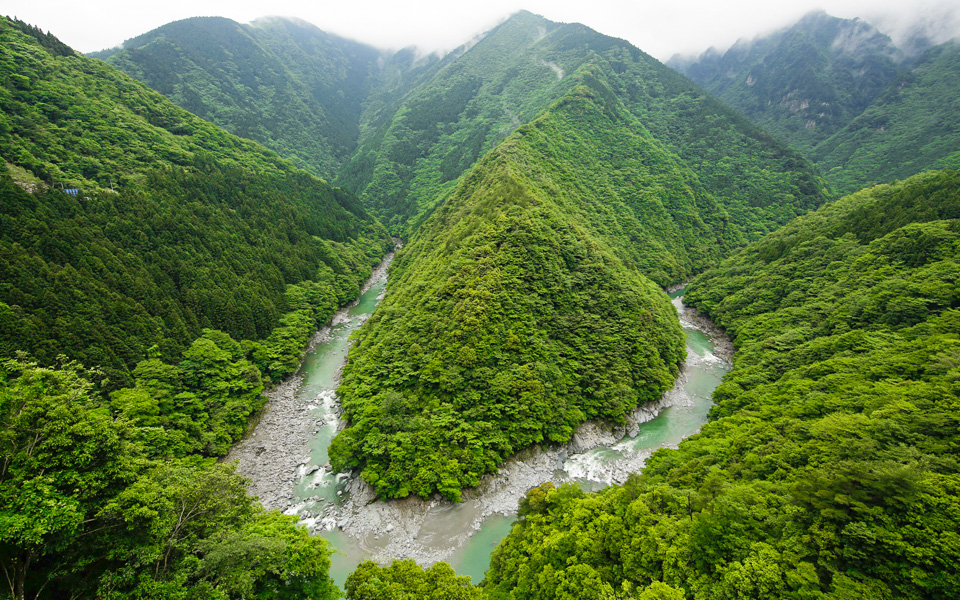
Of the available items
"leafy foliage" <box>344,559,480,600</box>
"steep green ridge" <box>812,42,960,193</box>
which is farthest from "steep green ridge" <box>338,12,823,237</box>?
"leafy foliage" <box>344,559,480,600</box>

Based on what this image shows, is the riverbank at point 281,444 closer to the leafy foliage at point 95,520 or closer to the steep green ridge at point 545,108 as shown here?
the leafy foliage at point 95,520

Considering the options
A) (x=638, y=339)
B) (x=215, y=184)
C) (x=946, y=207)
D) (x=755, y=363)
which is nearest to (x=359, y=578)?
(x=638, y=339)

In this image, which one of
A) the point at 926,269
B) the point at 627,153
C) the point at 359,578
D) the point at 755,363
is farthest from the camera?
the point at 627,153

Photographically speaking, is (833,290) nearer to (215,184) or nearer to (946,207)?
(946,207)

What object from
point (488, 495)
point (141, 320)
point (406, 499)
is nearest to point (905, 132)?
point (488, 495)

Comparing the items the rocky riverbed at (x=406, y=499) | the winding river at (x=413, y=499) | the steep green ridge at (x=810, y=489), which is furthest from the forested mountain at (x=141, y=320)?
the steep green ridge at (x=810, y=489)

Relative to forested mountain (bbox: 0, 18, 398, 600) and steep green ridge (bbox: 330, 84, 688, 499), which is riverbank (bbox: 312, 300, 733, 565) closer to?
steep green ridge (bbox: 330, 84, 688, 499)

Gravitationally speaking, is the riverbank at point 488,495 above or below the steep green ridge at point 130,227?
below
